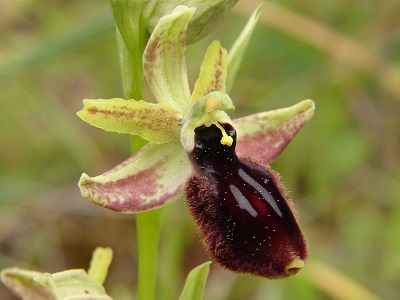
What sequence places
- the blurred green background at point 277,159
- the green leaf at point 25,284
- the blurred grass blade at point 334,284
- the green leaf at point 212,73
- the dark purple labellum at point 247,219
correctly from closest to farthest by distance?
the dark purple labellum at point 247,219 → the green leaf at point 212,73 → the green leaf at point 25,284 → the blurred grass blade at point 334,284 → the blurred green background at point 277,159

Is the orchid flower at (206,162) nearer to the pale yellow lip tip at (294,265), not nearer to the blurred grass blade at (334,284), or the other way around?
the pale yellow lip tip at (294,265)

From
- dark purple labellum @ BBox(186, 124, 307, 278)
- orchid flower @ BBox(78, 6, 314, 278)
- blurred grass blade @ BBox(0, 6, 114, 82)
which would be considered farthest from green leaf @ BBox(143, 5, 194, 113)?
blurred grass blade @ BBox(0, 6, 114, 82)

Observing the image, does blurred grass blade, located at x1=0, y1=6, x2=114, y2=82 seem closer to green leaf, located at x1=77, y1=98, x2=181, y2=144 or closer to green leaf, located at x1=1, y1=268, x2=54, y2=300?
green leaf, located at x1=1, y1=268, x2=54, y2=300

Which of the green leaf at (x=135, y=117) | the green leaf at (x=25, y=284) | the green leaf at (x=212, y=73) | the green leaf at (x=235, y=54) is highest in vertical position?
the green leaf at (x=235, y=54)

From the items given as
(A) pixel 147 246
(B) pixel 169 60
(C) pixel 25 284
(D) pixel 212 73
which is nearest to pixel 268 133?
(D) pixel 212 73

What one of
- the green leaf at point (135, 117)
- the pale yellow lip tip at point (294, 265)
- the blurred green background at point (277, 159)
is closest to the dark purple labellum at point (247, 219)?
the pale yellow lip tip at point (294, 265)

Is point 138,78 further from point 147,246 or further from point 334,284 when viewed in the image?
point 334,284

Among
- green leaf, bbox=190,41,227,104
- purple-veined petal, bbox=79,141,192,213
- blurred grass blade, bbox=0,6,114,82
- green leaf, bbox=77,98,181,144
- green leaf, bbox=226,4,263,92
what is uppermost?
blurred grass blade, bbox=0,6,114,82
